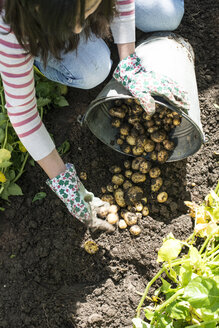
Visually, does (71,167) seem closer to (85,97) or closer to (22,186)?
(22,186)

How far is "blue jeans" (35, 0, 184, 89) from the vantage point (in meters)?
1.41

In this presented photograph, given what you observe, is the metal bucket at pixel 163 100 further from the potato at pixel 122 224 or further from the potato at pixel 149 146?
the potato at pixel 122 224

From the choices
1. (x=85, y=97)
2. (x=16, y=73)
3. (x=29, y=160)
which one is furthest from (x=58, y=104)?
(x=16, y=73)

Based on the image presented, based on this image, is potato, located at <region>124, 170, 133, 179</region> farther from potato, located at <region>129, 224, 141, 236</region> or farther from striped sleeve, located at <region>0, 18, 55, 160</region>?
striped sleeve, located at <region>0, 18, 55, 160</region>

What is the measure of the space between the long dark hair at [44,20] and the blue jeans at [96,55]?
0.29 metres

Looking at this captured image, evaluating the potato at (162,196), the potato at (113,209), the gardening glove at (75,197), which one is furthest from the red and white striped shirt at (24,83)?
the potato at (162,196)

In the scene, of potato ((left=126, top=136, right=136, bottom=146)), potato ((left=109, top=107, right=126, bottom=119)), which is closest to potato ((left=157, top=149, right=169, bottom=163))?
potato ((left=126, top=136, right=136, bottom=146))

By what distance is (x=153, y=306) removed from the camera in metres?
1.37

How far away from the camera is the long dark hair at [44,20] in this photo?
870mm

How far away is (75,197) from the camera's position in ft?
4.37

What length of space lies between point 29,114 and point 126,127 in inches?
16.7

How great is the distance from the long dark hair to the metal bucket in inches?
11.9

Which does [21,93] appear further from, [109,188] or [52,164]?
[109,188]

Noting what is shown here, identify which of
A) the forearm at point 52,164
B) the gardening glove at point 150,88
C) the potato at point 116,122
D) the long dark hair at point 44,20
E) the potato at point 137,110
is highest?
the long dark hair at point 44,20
